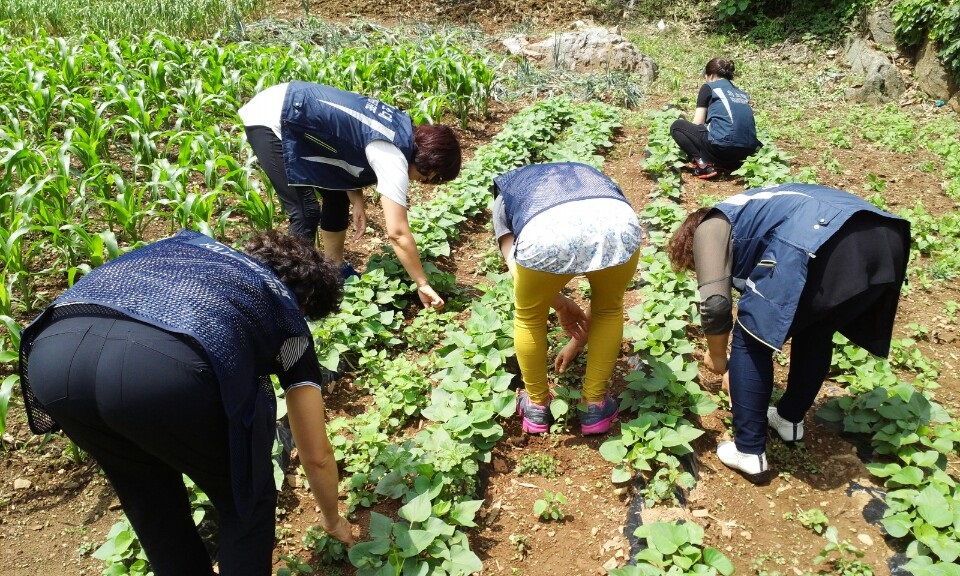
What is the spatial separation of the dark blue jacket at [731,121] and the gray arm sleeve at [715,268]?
356 cm

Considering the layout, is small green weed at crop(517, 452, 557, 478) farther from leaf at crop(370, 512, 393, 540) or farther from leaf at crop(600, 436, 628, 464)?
leaf at crop(370, 512, 393, 540)

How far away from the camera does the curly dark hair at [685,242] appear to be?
2.55 metres

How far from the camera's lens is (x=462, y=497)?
2.47m

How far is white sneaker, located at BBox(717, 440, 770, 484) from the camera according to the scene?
263 centimetres

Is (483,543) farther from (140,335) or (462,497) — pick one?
(140,335)

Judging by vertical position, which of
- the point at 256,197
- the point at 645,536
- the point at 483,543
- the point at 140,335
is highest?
the point at 140,335

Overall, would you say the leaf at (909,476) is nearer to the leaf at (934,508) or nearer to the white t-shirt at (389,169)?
the leaf at (934,508)

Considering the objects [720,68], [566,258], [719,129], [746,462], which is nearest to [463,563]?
[566,258]

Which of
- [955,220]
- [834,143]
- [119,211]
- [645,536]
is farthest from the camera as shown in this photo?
[834,143]

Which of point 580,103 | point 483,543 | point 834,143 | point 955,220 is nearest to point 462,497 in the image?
point 483,543

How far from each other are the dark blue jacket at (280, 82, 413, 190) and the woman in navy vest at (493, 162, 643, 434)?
75 centimetres

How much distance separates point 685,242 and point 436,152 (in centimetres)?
120

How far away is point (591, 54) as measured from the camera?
9828 mm

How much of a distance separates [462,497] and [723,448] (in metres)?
A: 1.13
